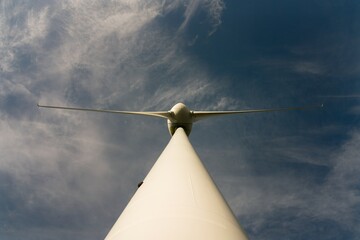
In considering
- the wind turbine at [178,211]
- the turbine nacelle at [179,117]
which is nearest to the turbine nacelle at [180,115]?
the turbine nacelle at [179,117]

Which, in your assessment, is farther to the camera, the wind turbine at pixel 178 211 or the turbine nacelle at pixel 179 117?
the turbine nacelle at pixel 179 117

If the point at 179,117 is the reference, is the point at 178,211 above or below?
below

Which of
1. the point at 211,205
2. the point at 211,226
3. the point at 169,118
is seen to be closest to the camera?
the point at 211,226

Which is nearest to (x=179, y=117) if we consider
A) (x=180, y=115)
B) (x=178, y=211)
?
(x=180, y=115)

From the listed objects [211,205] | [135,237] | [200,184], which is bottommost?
[135,237]

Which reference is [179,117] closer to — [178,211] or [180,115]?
[180,115]

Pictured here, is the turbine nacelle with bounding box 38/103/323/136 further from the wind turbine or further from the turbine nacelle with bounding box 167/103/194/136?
the wind turbine

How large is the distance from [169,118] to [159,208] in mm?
19591

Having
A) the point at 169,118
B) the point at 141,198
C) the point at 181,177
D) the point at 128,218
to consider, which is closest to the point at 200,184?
the point at 181,177

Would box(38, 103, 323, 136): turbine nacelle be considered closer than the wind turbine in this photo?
No

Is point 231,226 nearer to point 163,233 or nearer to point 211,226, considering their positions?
point 211,226

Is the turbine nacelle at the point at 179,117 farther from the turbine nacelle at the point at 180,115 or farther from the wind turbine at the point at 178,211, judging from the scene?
the wind turbine at the point at 178,211

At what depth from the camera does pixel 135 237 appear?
7527 millimetres

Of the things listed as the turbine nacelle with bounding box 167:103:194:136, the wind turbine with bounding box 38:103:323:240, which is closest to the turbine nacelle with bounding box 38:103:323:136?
the turbine nacelle with bounding box 167:103:194:136
